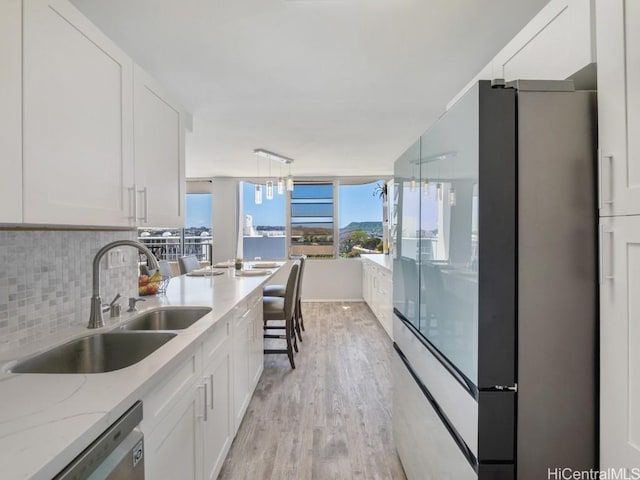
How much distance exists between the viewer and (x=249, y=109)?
307cm

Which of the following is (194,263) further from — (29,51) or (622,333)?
(622,333)

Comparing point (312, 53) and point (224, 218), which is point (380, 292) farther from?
point (224, 218)

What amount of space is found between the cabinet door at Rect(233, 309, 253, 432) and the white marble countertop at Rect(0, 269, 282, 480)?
0.83m

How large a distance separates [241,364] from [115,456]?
59.6 inches

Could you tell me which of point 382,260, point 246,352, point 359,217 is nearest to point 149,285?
point 246,352

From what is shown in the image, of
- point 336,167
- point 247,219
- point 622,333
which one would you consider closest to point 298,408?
point 622,333

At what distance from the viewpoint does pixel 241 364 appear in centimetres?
230

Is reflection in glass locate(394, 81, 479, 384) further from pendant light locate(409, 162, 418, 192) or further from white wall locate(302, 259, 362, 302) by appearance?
white wall locate(302, 259, 362, 302)

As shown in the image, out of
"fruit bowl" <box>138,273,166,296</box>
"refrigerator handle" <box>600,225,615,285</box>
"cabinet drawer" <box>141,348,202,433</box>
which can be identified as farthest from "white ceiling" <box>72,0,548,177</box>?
"cabinet drawer" <box>141,348,202,433</box>

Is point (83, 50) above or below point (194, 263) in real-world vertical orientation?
above

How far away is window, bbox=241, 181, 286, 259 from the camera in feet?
22.4

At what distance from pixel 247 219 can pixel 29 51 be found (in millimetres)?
5928

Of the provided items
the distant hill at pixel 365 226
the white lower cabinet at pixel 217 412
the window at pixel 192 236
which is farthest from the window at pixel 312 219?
the white lower cabinet at pixel 217 412

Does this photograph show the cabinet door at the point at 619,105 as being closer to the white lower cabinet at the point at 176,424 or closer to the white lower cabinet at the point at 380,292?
the white lower cabinet at the point at 176,424
